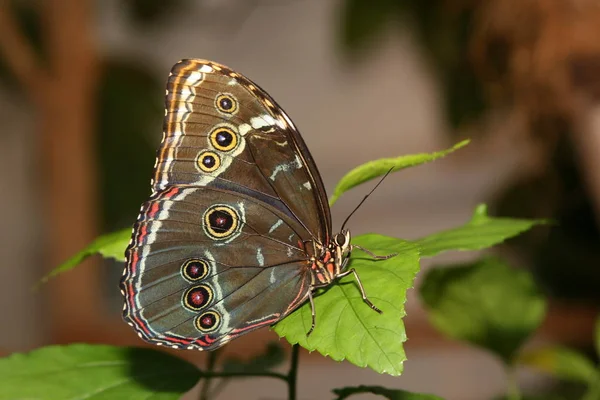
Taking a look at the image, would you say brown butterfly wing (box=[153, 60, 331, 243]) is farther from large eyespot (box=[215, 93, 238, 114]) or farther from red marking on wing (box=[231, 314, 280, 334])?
red marking on wing (box=[231, 314, 280, 334])

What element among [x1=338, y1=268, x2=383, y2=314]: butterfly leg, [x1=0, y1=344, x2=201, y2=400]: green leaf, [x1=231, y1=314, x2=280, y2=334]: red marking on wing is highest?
[x1=338, y1=268, x2=383, y2=314]: butterfly leg

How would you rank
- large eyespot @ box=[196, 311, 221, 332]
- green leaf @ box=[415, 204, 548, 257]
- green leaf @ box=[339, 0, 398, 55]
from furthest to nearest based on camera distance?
green leaf @ box=[339, 0, 398, 55]
large eyespot @ box=[196, 311, 221, 332]
green leaf @ box=[415, 204, 548, 257]

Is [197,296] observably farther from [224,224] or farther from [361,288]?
[361,288]

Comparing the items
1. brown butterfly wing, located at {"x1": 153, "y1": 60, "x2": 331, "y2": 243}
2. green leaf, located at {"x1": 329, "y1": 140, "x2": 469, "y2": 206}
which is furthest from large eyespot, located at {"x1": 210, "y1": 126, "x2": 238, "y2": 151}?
green leaf, located at {"x1": 329, "y1": 140, "x2": 469, "y2": 206}

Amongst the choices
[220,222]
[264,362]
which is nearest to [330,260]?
[220,222]

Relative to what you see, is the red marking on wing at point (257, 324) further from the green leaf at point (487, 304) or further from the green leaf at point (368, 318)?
the green leaf at point (487, 304)

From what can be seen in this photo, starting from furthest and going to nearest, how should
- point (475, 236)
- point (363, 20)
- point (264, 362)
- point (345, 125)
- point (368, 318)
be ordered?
point (345, 125), point (363, 20), point (264, 362), point (475, 236), point (368, 318)
